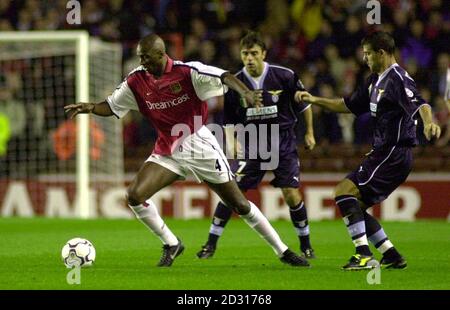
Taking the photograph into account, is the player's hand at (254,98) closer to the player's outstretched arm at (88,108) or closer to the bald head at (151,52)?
the bald head at (151,52)

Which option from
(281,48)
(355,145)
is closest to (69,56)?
(281,48)

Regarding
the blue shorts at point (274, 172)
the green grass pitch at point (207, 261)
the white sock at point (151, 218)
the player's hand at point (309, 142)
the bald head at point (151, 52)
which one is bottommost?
the green grass pitch at point (207, 261)

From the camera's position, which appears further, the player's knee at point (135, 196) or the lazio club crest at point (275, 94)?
the lazio club crest at point (275, 94)

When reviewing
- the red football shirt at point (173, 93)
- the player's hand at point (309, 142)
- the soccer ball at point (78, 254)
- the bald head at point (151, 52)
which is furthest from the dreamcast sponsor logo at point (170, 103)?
the player's hand at point (309, 142)

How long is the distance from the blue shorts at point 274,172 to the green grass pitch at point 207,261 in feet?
2.43

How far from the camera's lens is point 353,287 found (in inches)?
291

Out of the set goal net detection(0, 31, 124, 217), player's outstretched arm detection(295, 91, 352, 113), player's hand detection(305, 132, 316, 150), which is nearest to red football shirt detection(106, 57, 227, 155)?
player's outstretched arm detection(295, 91, 352, 113)

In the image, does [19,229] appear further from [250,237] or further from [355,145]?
[355,145]

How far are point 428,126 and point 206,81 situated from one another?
6.52 feet

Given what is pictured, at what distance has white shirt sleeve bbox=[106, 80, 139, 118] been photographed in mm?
9164

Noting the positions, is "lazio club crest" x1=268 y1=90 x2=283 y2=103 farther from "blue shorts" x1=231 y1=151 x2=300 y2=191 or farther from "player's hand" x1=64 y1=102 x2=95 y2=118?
"player's hand" x1=64 y1=102 x2=95 y2=118

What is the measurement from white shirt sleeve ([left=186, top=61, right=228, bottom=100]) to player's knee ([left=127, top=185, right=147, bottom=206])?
99cm

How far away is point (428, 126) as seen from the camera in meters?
7.99

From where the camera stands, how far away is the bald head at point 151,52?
868cm
